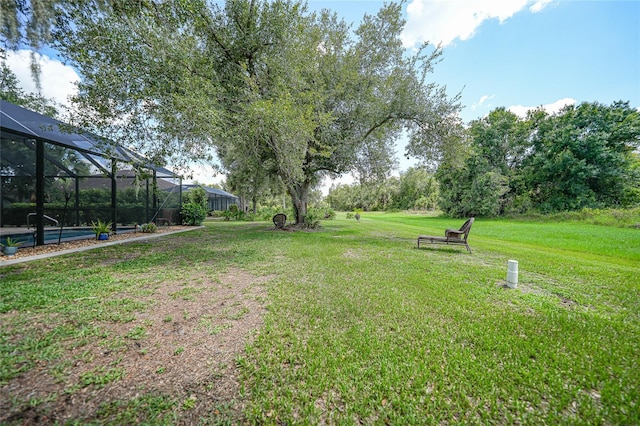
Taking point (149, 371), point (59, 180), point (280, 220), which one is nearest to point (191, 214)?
point (59, 180)

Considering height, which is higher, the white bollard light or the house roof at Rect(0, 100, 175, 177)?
the house roof at Rect(0, 100, 175, 177)

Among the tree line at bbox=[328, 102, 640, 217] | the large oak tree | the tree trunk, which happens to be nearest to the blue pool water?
the large oak tree

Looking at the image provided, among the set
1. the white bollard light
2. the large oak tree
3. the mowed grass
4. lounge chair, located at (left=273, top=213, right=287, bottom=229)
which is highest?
the large oak tree

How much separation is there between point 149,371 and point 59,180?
1225 cm

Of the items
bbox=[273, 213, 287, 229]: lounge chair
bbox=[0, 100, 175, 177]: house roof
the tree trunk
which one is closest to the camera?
bbox=[0, 100, 175, 177]: house roof

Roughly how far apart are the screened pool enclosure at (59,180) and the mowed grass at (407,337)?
12.4 ft

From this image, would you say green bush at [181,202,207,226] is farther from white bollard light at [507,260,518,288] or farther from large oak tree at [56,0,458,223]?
white bollard light at [507,260,518,288]

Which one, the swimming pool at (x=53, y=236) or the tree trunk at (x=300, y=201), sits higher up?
the tree trunk at (x=300, y=201)

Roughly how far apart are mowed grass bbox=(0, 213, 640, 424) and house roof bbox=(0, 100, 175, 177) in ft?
12.1

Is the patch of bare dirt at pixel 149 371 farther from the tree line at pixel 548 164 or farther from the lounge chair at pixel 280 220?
the tree line at pixel 548 164

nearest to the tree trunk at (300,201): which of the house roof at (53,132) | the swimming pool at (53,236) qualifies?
the house roof at (53,132)

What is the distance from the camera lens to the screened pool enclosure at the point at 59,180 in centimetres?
680

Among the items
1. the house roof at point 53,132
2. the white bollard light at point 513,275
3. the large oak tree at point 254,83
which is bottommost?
the white bollard light at point 513,275

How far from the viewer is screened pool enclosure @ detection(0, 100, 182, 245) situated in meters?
6.80
